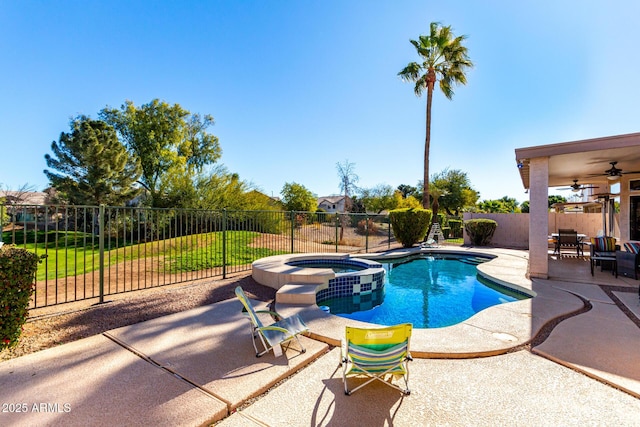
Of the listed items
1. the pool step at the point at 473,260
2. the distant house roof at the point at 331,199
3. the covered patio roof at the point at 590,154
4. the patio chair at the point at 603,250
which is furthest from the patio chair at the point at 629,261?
the distant house roof at the point at 331,199

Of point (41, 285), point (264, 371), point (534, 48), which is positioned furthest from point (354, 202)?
point (264, 371)

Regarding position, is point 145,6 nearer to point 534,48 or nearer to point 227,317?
point 227,317

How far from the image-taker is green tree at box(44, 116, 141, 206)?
70.7 ft

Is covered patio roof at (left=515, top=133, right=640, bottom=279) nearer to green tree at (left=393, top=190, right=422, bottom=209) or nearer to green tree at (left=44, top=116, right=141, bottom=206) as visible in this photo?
green tree at (left=393, top=190, right=422, bottom=209)

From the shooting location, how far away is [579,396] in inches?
104

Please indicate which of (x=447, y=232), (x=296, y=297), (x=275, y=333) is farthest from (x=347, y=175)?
(x=275, y=333)

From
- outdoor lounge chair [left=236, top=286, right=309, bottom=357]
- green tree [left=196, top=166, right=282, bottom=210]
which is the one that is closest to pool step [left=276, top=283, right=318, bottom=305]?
outdoor lounge chair [left=236, top=286, right=309, bottom=357]

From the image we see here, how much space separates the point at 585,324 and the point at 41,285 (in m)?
11.5

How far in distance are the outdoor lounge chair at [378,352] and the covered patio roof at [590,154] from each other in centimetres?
714

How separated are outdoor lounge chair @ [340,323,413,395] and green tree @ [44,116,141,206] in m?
25.8

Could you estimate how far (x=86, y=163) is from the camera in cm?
2170

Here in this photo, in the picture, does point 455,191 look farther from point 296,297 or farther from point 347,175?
point 296,297

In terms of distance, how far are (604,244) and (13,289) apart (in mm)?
12712

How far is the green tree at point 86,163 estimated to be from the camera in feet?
70.7
